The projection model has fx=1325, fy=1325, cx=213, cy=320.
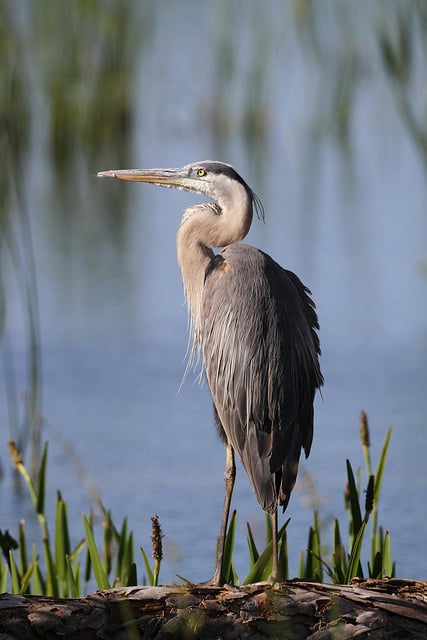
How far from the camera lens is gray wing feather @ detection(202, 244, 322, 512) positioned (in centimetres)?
368

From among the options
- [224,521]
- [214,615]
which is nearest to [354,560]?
[224,521]

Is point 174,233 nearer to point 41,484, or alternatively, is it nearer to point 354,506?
point 41,484

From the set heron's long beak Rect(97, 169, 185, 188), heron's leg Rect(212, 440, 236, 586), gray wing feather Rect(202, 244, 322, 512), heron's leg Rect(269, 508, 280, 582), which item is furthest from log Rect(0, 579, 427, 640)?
heron's long beak Rect(97, 169, 185, 188)

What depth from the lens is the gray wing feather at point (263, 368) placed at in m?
3.68

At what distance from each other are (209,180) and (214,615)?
151 centimetres

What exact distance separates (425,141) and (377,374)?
11.0 feet

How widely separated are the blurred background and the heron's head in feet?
1.63

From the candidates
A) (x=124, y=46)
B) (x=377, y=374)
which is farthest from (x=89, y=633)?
(x=124, y=46)

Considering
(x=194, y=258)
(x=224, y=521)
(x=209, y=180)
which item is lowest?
(x=224, y=521)

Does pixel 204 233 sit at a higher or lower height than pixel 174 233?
lower

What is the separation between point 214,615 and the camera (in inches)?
127

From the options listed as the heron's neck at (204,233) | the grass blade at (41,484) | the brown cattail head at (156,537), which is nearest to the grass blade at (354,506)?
the brown cattail head at (156,537)

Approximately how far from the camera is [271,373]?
3750mm

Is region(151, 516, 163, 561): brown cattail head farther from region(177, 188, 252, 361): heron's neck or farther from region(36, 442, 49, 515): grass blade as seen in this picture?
region(177, 188, 252, 361): heron's neck
